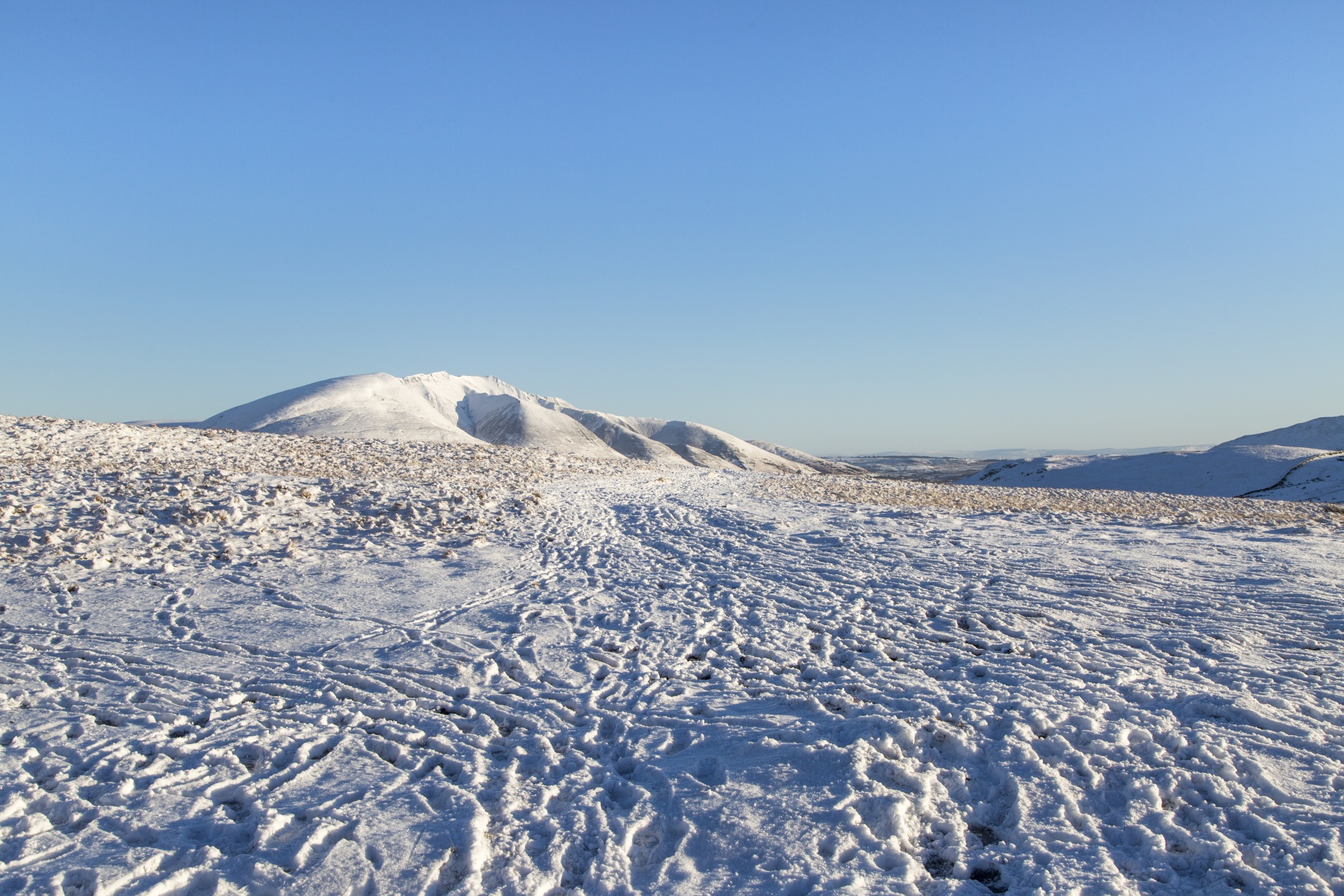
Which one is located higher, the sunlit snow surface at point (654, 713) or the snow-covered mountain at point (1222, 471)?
the snow-covered mountain at point (1222, 471)

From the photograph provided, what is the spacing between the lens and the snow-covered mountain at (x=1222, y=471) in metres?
36.0

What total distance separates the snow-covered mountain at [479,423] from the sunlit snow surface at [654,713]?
3867cm

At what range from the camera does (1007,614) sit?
9.33m

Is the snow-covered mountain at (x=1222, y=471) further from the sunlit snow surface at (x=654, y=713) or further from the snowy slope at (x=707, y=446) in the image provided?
the snowy slope at (x=707, y=446)

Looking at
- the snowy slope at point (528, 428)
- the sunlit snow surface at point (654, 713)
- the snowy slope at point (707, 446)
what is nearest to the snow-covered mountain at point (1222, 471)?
the sunlit snow surface at point (654, 713)

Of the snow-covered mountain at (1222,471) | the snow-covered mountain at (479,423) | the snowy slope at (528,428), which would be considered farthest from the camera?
the snowy slope at (528,428)

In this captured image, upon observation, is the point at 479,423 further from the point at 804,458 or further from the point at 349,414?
the point at 804,458

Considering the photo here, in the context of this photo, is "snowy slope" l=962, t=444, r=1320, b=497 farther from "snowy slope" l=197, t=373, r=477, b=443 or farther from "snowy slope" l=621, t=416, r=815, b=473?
"snowy slope" l=197, t=373, r=477, b=443

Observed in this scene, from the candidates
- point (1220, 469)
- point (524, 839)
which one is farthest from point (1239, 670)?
point (1220, 469)

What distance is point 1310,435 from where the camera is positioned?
2403 inches

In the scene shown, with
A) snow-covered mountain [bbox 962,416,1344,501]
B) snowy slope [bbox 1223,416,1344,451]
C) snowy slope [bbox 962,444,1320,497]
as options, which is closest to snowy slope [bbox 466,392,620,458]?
snow-covered mountain [bbox 962,416,1344,501]

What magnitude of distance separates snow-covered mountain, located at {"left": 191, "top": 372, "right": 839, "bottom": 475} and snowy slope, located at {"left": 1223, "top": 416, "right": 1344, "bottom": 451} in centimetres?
4278

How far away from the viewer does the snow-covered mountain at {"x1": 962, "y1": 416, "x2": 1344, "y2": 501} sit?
36000 mm

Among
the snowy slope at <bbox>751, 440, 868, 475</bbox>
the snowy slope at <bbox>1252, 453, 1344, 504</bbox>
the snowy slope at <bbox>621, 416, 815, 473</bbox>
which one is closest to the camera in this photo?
the snowy slope at <bbox>1252, 453, 1344, 504</bbox>
